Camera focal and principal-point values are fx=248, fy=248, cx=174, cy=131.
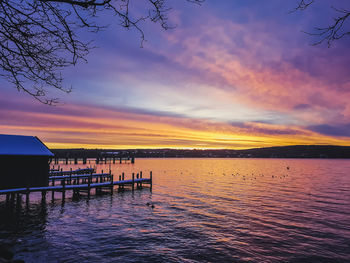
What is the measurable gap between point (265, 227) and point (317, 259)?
5340mm

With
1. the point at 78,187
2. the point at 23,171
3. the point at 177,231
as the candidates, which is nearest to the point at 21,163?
the point at 23,171

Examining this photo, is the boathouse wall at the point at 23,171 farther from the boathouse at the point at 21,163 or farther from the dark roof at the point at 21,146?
the dark roof at the point at 21,146

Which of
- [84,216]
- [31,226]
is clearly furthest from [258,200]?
[31,226]

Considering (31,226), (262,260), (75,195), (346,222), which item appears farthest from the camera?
(75,195)

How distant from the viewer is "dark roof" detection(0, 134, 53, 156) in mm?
24672

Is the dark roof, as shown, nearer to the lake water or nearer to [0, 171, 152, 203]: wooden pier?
[0, 171, 152, 203]: wooden pier

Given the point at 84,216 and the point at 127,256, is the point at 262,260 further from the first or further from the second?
the point at 84,216

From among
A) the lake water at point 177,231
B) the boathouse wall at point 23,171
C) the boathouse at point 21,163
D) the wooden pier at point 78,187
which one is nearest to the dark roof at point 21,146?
the boathouse at point 21,163

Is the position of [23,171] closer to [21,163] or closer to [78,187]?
[21,163]

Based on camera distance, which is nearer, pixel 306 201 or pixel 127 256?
pixel 127 256

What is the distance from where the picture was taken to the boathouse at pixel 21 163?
23781 mm

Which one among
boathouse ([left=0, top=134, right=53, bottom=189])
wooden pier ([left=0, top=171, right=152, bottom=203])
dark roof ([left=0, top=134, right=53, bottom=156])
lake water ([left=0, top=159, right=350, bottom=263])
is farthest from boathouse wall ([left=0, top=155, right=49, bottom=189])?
lake water ([left=0, top=159, right=350, bottom=263])

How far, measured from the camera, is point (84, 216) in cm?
2031

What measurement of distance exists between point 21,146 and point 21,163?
2.34 metres
